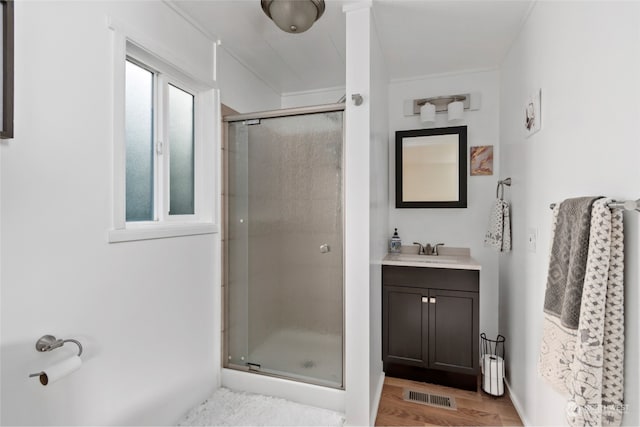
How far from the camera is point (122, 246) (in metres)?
1.53

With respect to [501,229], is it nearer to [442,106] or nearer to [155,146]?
[442,106]

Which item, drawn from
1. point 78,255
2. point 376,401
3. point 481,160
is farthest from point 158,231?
point 481,160

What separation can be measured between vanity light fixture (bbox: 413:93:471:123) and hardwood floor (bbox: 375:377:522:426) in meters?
2.17

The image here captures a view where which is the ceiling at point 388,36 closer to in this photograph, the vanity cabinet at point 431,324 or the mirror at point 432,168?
the mirror at point 432,168

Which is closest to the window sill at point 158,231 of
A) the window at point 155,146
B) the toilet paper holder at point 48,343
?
the window at point 155,146

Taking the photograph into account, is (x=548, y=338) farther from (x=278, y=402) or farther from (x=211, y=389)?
(x=211, y=389)

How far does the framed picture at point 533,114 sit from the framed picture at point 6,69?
2.32m

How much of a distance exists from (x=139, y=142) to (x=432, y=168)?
2236 millimetres

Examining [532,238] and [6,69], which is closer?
[6,69]

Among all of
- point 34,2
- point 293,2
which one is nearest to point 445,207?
point 293,2

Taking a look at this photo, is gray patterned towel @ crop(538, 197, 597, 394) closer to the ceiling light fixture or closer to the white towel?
the white towel

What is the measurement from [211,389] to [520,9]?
315 cm

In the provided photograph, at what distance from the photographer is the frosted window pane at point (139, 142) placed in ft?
5.60

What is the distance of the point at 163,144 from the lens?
1.91 metres
